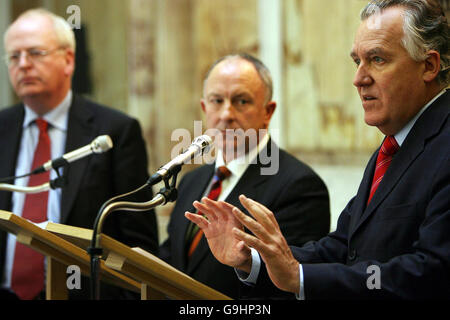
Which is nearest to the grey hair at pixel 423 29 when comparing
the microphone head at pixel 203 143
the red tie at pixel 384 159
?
the red tie at pixel 384 159

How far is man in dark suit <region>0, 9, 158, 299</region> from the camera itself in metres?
3.99

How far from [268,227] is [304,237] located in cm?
111

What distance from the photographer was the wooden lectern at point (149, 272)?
224cm

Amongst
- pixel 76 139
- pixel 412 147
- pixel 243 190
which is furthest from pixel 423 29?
pixel 76 139

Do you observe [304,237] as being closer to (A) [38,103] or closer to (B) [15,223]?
(B) [15,223]

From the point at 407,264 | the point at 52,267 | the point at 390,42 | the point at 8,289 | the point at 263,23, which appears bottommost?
the point at 8,289

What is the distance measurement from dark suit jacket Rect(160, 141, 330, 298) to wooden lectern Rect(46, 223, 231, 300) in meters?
0.76

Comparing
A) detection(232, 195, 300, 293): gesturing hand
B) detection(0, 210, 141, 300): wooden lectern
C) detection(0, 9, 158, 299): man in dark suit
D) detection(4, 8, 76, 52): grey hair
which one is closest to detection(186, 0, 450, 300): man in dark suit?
detection(232, 195, 300, 293): gesturing hand

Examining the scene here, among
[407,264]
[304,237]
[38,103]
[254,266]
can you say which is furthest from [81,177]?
[407,264]

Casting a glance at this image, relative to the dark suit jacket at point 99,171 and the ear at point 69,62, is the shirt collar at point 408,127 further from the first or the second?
the ear at point 69,62

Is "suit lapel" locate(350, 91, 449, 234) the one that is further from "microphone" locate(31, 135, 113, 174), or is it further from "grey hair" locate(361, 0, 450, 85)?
"microphone" locate(31, 135, 113, 174)

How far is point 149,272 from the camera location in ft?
7.53

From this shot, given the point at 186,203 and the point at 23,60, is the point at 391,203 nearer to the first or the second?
the point at 186,203
